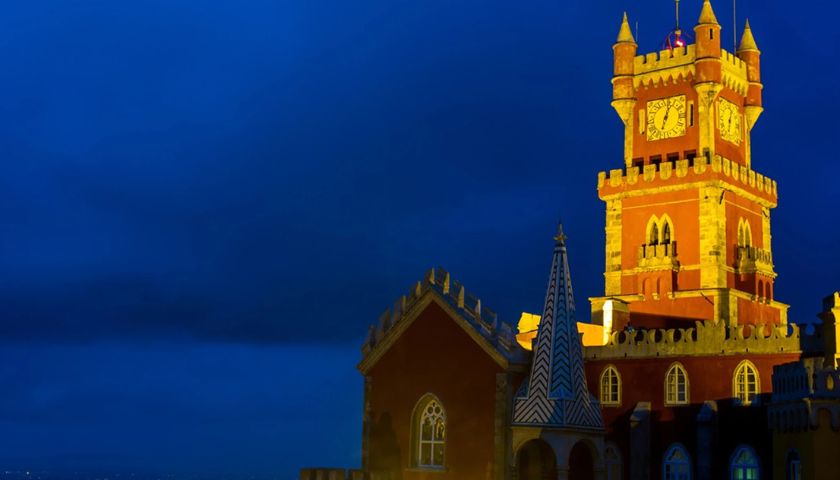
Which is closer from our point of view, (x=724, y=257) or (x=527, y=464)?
(x=527, y=464)

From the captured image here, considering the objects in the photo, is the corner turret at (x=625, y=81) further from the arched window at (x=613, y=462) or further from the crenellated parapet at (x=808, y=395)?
the crenellated parapet at (x=808, y=395)

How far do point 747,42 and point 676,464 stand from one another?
24.3 m

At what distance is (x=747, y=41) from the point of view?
5509cm

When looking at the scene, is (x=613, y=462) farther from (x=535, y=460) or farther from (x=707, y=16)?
(x=707, y=16)

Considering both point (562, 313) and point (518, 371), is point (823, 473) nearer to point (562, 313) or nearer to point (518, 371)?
point (562, 313)

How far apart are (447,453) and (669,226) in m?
16.0

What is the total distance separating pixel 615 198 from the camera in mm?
52625

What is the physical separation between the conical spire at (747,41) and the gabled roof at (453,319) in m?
21.4

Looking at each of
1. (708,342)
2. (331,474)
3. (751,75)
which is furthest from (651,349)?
(751,75)

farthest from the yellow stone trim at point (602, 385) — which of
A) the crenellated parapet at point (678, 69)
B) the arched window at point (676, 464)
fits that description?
the crenellated parapet at point (678, 69)

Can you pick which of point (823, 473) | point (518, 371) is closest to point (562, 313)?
point (518, 371)

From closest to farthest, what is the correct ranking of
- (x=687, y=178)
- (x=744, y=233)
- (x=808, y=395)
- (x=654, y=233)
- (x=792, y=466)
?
(x=808, y=395)
(x=792, y=466)
(x=687, y=178)
(x=744, y=233)
(x=654, y=233)

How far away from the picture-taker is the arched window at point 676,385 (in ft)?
128

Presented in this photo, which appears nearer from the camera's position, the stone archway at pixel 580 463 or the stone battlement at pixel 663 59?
the stone archway at pixel 580 463
